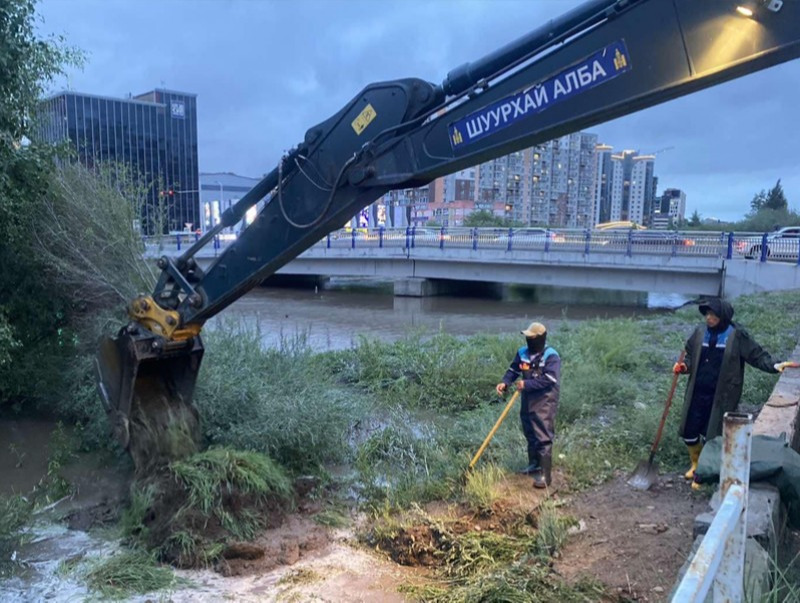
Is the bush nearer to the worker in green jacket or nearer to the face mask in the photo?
the face mask

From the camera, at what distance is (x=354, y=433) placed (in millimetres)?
7668

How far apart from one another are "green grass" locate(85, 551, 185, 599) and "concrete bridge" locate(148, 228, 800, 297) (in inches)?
506

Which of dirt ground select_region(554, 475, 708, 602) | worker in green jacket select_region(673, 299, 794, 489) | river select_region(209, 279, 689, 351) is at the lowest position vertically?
river select_region(209, 279, 689, 351)

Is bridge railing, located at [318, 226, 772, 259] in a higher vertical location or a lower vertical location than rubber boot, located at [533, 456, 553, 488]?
higher

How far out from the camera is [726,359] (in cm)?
528

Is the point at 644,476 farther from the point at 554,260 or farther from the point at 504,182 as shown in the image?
the point at 504,182

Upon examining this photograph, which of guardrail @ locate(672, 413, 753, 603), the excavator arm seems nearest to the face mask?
the excavator arm

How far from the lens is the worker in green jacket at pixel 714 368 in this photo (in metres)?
5.28

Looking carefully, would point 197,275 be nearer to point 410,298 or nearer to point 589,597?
point 589,597

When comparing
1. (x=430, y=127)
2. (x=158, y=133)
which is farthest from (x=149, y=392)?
(x=158, y=133)

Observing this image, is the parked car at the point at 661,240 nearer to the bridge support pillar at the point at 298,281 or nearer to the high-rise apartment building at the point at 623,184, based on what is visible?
the bridge support pillar at the point at 298,281

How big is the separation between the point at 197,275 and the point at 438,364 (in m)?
5.42

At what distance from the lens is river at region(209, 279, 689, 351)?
20.0 m

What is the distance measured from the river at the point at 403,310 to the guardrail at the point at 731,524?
12.8m
